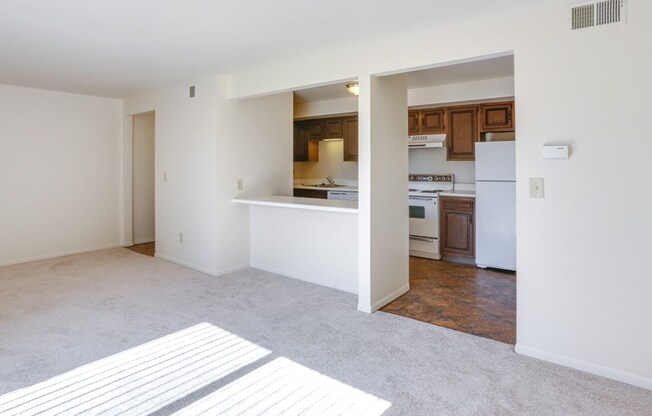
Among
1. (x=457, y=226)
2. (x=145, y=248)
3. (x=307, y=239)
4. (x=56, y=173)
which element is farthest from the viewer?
(x=145, y=248)

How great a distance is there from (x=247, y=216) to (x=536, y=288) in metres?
3.30

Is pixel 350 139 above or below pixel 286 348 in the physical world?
above

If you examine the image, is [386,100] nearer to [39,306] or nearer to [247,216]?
[247,216]

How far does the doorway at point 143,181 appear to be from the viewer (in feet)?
19.9

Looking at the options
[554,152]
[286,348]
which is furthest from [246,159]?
[554,152]

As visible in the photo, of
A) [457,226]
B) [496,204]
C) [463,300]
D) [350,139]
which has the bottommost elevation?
[463,300]

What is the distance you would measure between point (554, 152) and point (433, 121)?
10.2 feet

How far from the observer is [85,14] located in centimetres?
257

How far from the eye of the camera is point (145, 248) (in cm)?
583

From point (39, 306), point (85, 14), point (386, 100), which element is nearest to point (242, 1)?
point (85, 14)

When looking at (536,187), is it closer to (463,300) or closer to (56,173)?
(463,300)

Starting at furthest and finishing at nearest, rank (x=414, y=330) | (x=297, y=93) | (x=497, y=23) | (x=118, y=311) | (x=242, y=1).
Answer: (x=297, y=93), (x=118, y=311), (x=414, y=330), (x=497, y=23), (x=242, y=1)

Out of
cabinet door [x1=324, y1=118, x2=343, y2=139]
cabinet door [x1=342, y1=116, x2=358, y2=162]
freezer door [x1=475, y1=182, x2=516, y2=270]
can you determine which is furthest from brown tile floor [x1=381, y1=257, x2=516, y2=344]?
cabinet door [x1=324, y1=118, x2=343, y2=139]

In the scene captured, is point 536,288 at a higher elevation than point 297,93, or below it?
below
